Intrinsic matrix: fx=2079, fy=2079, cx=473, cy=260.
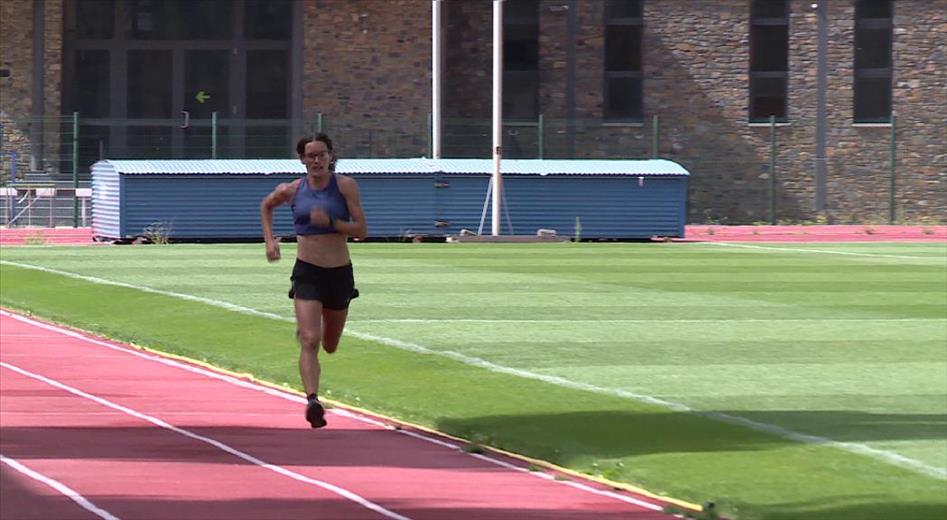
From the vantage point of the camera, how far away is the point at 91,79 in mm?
50656

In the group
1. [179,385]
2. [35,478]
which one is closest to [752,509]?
[35,478]

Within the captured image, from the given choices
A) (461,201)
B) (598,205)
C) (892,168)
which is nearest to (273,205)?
(461,201)

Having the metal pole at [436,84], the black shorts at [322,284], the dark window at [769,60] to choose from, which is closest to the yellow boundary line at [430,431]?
the black shorts at [322,284]

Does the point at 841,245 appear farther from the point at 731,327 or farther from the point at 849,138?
the point at 731,327

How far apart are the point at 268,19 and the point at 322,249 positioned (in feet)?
121

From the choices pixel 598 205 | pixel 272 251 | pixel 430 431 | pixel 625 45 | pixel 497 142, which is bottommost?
pixel 430 431

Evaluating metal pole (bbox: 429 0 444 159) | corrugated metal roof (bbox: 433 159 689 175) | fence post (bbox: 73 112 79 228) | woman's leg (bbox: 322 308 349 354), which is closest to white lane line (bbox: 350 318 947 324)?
woman's leg (bbox: 322 308 349 354)

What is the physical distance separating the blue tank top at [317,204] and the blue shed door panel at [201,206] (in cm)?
2524

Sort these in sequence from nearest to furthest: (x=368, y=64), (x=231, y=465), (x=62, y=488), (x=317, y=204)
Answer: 1. (x=62, y=488)
2. (x=231, y=465)
3. (x=317, y=204)
4. (x=368, y=64)

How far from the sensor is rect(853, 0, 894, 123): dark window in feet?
171

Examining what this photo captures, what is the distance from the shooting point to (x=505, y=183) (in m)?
41.7

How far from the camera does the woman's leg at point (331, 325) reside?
1497 centimetres

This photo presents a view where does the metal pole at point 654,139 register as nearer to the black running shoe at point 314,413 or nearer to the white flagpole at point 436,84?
the white flagpole at point 436,84

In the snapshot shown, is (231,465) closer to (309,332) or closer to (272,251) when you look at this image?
(309,332)
